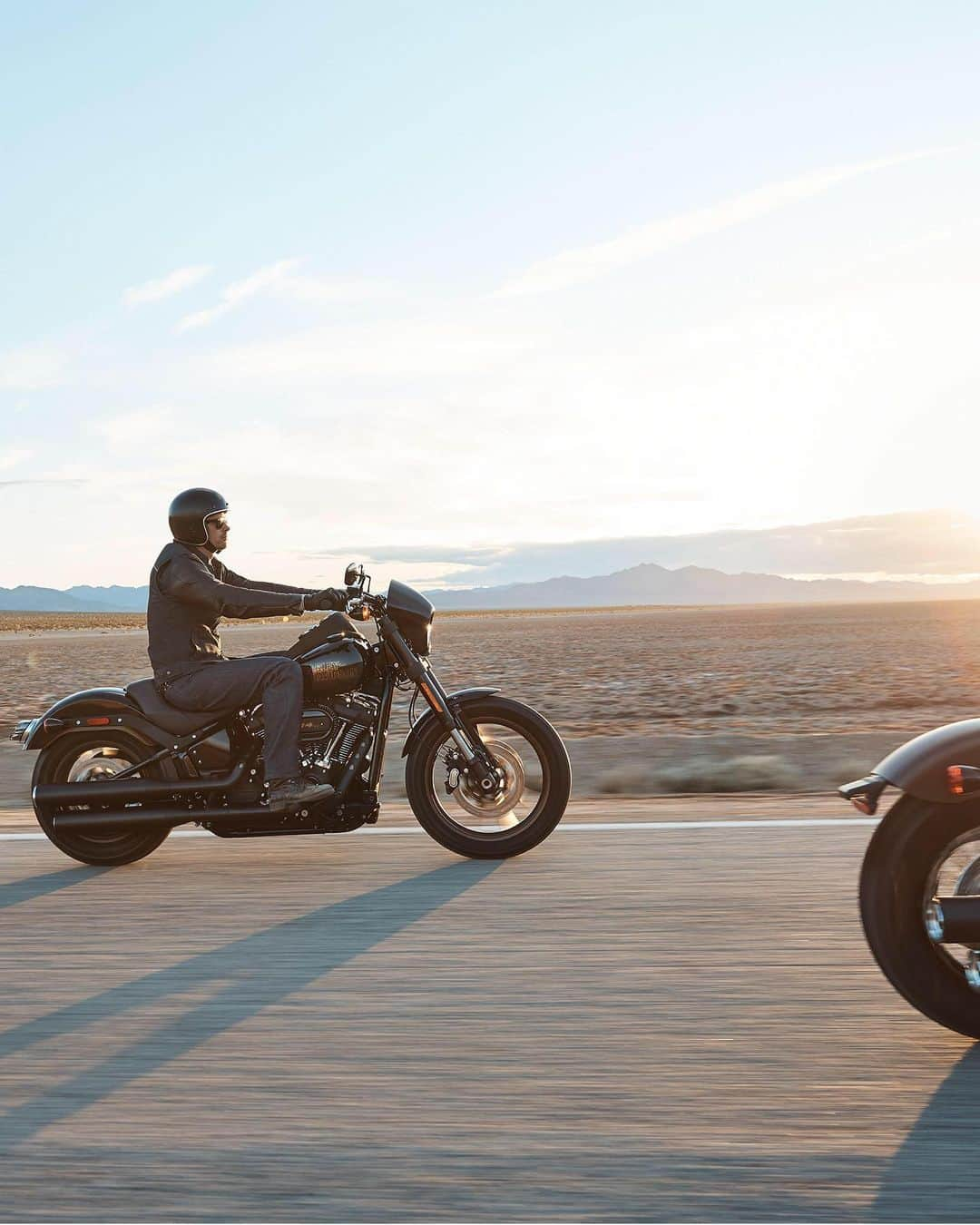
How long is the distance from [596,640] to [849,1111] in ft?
158

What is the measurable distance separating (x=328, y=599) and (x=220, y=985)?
239cm

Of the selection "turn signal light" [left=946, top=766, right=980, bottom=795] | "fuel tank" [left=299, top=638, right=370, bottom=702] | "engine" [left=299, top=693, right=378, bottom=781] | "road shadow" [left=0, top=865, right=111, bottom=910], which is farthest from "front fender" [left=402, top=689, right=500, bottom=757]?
"turn signal light" [left=946, top=766, right=980, bottom=795]

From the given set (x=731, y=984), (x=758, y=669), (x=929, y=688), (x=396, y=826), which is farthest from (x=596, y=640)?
(x=731, y=984)

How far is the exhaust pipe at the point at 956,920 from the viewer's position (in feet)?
12.0

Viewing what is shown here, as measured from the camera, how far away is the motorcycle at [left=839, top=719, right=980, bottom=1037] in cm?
371

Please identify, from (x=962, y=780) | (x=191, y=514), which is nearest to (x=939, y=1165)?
(x=962, y=780)

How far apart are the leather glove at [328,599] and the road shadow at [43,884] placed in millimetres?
1681

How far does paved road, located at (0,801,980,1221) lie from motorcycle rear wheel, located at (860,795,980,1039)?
0.15m

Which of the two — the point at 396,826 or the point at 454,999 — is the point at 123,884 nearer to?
the point at 396,826

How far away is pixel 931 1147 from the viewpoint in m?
3.11

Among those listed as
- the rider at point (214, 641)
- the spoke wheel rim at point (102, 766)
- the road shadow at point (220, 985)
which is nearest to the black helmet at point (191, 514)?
the rider at point (214, 641)

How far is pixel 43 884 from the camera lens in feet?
20.7

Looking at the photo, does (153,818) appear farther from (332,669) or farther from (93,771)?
(332,669)

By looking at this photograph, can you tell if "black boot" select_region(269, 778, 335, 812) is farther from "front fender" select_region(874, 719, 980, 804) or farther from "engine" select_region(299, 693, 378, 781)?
"front fender" select_region(874, 719, 980, 804)
